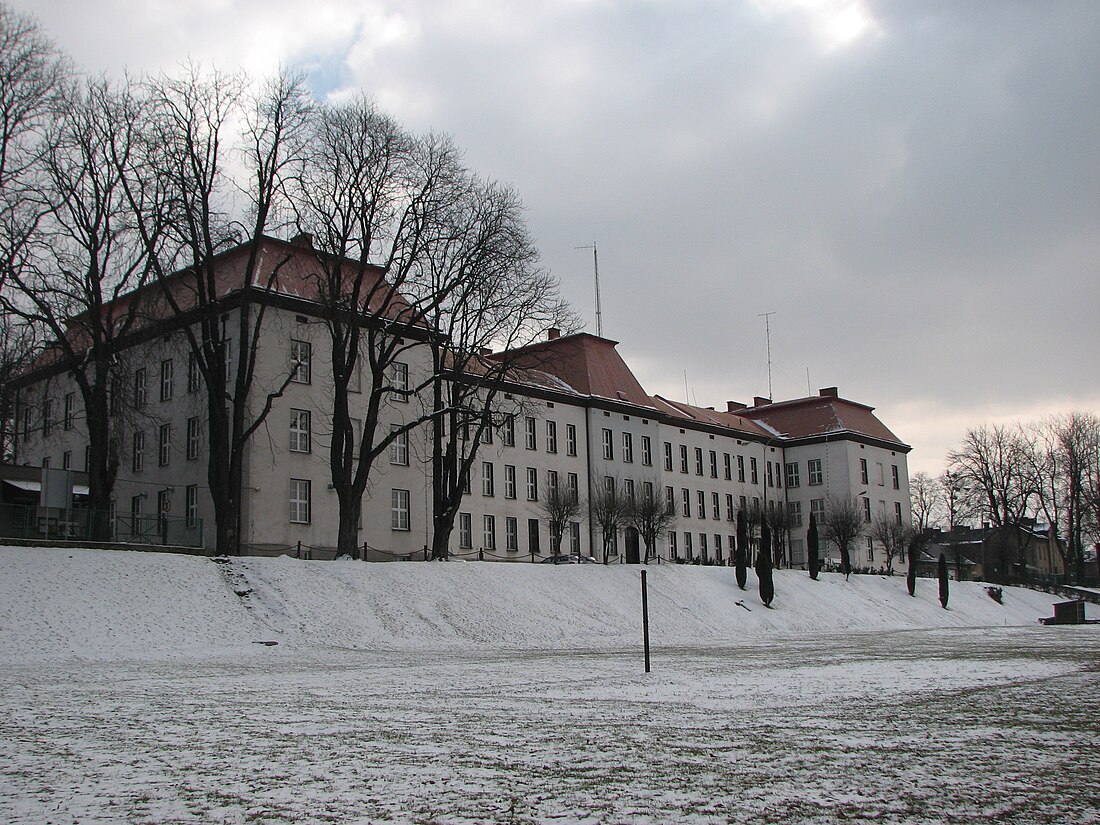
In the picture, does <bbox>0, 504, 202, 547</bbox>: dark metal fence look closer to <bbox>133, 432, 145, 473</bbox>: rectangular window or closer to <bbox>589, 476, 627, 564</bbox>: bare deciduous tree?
<bbox>133, 432, 145, 473</bbox>: rectangular window

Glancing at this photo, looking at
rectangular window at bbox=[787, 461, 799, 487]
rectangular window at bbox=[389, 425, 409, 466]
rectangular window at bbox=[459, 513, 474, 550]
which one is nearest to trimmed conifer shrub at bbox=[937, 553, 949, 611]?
rectangular window at bbox=[459, 513, 474, 550]

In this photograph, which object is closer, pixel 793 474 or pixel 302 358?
pixel 302 358

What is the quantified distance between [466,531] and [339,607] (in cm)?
2515

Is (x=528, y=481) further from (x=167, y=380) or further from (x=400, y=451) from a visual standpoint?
(x=167, y=380)

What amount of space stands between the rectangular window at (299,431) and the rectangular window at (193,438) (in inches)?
157

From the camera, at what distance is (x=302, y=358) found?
44531 mm

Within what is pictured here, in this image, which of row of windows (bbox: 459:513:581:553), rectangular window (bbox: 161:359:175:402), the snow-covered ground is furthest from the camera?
row of windows (bbox: 459:513:581:553)

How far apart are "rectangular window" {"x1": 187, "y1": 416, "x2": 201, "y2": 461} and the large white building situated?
6 cm

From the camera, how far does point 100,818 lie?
5250mm

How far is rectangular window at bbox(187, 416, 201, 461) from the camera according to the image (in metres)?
44.4

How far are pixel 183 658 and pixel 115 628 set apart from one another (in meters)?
3.32

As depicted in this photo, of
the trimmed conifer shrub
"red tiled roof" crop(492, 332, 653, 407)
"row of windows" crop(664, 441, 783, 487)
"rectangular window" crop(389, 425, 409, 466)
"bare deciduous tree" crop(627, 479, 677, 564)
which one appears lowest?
the trimmed conifer shrub

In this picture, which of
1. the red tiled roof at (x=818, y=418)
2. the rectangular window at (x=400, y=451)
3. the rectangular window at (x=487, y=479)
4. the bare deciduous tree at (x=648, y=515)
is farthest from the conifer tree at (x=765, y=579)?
the red tiled roof at (x=818, y=418)

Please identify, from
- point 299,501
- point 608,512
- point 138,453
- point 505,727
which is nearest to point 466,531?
point 608,512
